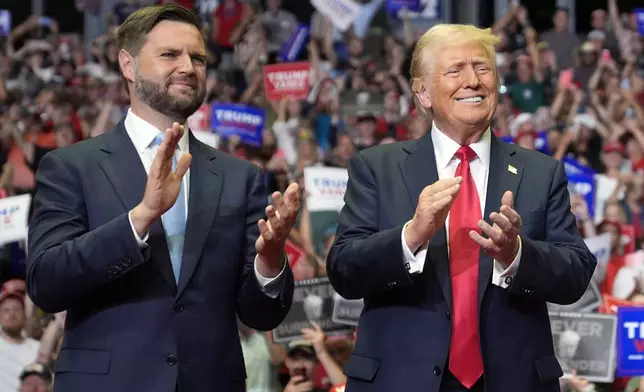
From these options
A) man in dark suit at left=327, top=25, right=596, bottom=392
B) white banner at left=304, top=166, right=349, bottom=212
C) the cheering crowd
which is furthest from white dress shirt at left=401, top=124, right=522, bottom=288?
white banner at left=304, top=166, right=349, bottom=212

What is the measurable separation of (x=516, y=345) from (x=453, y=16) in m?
12.3

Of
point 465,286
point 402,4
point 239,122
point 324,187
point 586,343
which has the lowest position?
point 586,343

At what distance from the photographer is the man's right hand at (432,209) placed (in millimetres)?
2852

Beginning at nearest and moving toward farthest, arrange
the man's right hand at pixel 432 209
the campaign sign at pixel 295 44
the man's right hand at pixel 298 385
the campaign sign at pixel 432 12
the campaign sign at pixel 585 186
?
the man's right hand at pixel 432 209
the man's right hand at pixel 298 385
the campaign sign at pixel 585 186
the campaign sign at pixel 295 44
the campaign sign at pixel 432 12

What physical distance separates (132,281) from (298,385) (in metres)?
3.16

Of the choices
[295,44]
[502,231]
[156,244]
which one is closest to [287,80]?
[295,44]

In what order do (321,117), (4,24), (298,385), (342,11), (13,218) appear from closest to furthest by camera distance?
1. (298,385)
2. (13,218)
3. (321,117)
4. (342,11)
5. (4,24)

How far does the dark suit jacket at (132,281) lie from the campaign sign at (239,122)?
19.9ft

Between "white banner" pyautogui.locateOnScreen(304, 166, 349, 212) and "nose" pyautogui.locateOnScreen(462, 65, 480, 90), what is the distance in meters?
4.36

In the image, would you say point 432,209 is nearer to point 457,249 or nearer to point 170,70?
point 457,249

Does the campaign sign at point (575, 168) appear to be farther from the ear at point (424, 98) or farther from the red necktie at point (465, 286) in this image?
the red necktie at point (465, 286)

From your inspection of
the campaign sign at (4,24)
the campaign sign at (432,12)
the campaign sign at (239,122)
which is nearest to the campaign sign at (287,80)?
the campaign sign at (239,122)

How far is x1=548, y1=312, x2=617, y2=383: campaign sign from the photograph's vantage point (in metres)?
5.70

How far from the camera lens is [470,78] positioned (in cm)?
315
